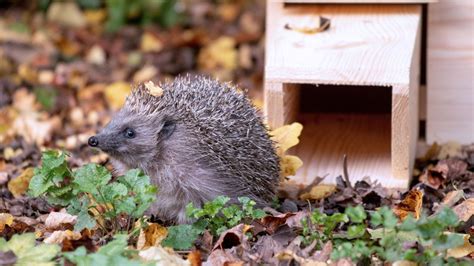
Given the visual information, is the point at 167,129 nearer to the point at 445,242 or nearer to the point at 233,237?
the point at 233,237

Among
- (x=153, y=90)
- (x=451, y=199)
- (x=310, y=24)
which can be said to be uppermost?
(x=310, y=24)

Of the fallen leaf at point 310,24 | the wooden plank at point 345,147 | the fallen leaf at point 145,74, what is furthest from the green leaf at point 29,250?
the fallen leaf at point 145,74

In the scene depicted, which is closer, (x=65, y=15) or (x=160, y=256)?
(x=160, y=256)

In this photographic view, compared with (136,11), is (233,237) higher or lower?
lower

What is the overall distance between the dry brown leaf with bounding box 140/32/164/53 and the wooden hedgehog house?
9.79 ft

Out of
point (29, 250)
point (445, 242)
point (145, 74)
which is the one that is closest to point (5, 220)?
point (29, 250)

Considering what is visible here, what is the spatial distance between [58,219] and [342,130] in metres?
2.39

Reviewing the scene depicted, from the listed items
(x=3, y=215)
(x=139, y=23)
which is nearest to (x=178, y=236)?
(x=3, y=215)

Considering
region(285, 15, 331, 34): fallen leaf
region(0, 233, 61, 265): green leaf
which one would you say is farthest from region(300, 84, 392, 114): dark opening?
region(0, 233, 61, 265): green leaf

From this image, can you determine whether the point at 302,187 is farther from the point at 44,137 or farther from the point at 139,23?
the point at 139,23

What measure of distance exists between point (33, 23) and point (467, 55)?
5.25 metres

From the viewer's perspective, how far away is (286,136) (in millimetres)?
5266

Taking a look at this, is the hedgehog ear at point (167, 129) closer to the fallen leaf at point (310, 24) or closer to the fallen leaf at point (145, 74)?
the fallen leaf at point (310, 24)

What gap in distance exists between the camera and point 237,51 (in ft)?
30.4
